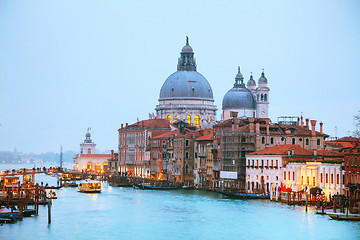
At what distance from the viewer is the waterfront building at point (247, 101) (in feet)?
432

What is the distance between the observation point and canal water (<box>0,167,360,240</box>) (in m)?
51.9

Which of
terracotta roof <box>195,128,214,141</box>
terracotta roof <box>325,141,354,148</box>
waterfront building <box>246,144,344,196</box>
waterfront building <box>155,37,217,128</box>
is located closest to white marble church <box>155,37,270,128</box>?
waterfront building <box>155,37,217,128</box>

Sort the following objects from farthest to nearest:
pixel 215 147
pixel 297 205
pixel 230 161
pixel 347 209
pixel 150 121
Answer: pixel 150 121 < pixel 215 147 < pixel 230 161 < pixel 297 205 < pixel 347 209

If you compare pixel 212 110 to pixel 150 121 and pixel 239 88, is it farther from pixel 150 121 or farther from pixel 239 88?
pixel 150 121

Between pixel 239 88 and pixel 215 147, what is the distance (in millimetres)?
43505

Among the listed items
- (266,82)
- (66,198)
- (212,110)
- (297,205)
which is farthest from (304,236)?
(212,110)

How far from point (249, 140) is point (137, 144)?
39771 millimetres

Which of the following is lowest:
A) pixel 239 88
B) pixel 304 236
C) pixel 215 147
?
pixel 304 236

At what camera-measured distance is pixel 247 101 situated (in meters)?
133

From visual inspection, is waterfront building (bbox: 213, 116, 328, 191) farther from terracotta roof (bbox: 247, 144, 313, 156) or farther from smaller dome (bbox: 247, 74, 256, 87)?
smaller dome (bbox: 247, 74, 256, 87)

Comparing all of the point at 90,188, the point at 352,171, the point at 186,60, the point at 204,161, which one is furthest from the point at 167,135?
the point at 352,171

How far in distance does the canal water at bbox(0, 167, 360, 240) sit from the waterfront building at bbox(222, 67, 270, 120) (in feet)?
186

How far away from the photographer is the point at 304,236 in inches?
2020

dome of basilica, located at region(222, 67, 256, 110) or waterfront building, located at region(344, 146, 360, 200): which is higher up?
dome of basilica, located at region(222, 67, 256, 110)
